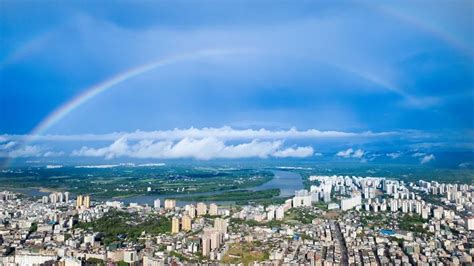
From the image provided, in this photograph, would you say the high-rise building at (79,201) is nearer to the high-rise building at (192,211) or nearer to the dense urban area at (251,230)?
the dense urban area at (251,230)

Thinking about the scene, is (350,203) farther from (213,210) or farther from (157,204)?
(157,204)

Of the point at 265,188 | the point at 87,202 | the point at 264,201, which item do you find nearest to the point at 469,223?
the point at 264,201

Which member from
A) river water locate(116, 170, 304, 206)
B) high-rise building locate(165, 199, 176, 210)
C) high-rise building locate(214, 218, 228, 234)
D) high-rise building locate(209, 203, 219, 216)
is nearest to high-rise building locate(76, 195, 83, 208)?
river water locate(116, 170, 304, 206)

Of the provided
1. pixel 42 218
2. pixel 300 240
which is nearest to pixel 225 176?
pixel 42 218

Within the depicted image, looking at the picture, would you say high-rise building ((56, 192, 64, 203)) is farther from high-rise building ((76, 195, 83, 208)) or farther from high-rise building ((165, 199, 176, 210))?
high-rise building ((165, 199, 176, 210))

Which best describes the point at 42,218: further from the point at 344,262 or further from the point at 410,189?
the point at 410,189

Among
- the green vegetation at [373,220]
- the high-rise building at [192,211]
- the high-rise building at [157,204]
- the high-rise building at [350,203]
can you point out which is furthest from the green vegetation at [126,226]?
the high-rise building at [350,203]
